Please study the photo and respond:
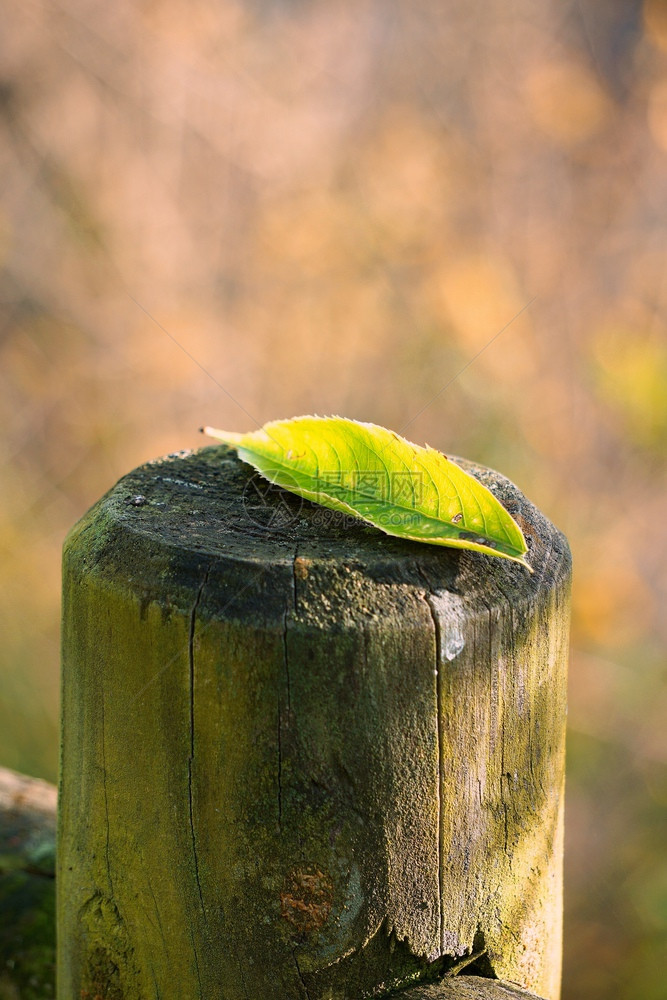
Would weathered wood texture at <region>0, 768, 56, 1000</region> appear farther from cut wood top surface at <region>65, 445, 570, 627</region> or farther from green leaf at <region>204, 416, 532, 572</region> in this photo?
green leaf at <region>204, 416, 532, 572</region>

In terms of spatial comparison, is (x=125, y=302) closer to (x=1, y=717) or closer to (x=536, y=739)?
(x=1, y=717)

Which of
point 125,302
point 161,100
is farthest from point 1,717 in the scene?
point 161,100

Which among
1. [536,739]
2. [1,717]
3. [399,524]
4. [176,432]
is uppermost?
[399,524]

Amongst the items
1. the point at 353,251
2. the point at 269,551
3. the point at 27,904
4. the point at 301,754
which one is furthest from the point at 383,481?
the point at 353,251

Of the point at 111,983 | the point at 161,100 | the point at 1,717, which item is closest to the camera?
the point at 111,983

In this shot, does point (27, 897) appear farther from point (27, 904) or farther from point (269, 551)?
point (269, 551)

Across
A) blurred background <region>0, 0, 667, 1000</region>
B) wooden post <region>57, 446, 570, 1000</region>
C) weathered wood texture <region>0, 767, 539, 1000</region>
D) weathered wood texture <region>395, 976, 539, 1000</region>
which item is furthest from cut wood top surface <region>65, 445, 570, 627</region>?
blurred background <region>0, 0, 667, 1000</region>

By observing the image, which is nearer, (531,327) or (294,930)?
(294,930)

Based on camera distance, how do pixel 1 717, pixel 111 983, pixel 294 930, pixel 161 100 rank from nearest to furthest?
pixel 294 930 → pixel 111 983 → pixel 1 717 → pixel 161 100
